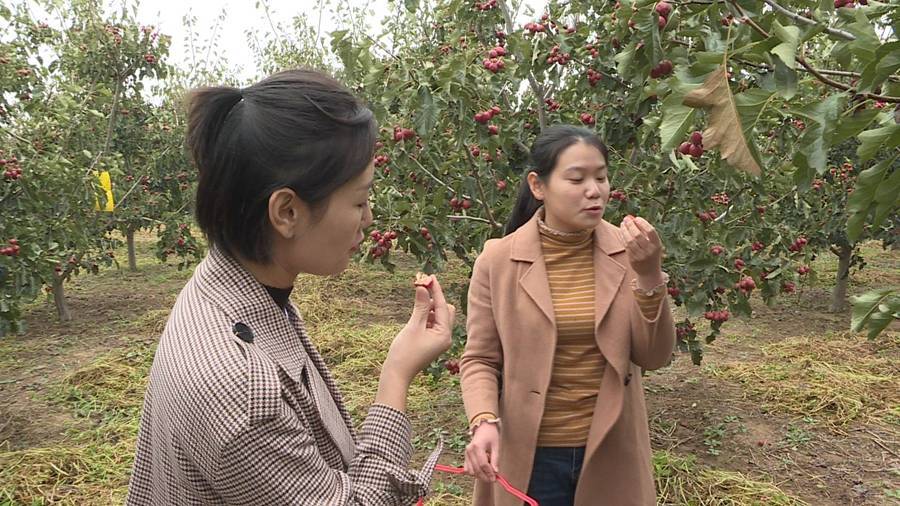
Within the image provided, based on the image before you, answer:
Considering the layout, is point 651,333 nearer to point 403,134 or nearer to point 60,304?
point 403,134

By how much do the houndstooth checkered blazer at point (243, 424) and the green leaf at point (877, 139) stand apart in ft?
3.10

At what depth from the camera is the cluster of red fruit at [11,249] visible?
13.0 feet

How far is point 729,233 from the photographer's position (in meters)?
3.52

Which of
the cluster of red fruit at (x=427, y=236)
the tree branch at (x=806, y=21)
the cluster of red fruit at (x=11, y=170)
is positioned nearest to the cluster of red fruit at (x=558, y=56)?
the cluster of red fruit at (x=427, y=236)

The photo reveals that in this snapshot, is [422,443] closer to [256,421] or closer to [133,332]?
[256,421]

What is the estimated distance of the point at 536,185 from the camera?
204 centimetres

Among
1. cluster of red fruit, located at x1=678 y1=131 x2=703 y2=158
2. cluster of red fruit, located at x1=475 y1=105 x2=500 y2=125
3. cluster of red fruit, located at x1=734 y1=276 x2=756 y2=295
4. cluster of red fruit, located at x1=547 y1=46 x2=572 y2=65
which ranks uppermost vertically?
cluster of red fruit, located at x1=547 y1=46 x2=572 y2=65

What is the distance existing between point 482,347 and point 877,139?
1.14 meters

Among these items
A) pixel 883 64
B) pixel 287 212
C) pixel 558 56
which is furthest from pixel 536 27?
pixel 287 212

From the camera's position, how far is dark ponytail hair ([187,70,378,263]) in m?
0.97

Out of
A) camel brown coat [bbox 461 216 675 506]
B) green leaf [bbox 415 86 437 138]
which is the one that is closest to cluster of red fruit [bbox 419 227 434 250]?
green leaf [bbox 415 86 437 138]

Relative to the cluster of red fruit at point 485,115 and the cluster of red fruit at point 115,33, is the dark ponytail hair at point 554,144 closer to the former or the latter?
the cluster of red fruit at point 485,115

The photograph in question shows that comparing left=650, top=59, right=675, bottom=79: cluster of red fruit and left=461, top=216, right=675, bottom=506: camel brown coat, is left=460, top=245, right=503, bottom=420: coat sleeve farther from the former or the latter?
left=650, top=59, right=675, bottom=79: cluster of red fruit

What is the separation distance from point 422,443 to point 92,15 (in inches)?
236
